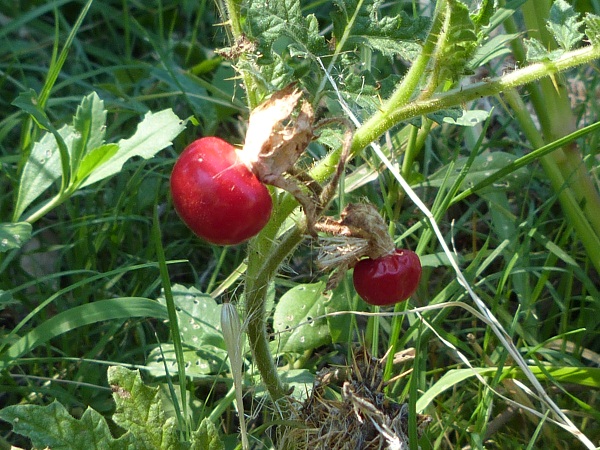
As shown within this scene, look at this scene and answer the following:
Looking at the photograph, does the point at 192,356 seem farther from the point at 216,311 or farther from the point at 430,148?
the point at 430,148

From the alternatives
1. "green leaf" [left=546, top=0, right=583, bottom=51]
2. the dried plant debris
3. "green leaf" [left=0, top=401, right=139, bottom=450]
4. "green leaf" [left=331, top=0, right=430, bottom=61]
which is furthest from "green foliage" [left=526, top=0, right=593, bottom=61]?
"green leaf" [left=0, top=401, right=139, bottom=450]

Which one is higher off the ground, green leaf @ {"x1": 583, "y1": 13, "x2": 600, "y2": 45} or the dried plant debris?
A: green leaf @ {"x1": 583, "y1": 13, "x2": 600, "y2": 45}

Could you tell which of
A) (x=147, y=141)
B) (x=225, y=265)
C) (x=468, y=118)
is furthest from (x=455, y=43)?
(x=225, y=265)

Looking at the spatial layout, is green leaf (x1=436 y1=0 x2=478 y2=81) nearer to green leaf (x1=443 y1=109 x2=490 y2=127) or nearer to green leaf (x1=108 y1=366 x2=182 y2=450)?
green leaf (x1=443 y1=109 x2=490 y2=127)

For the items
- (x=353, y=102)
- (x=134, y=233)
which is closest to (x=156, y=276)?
(x=134, y=233)

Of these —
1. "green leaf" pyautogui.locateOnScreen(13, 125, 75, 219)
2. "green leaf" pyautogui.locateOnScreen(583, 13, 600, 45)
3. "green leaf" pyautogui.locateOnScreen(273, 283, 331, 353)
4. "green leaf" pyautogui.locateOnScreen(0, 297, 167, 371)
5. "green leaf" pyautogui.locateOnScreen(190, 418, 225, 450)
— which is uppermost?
"green leaf" pyautogui.locateOnScreen(583, 13, 600, 45)

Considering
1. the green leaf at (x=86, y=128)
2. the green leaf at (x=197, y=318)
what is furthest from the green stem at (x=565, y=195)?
the green leaf at (x=86, y=128)

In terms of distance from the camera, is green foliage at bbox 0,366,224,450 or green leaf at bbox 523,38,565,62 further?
green foliage at bbox 0,366,224,450

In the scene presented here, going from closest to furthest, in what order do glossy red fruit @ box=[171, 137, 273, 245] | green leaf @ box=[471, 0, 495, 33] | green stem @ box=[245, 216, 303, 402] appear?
glossy red fruit @ box=[171, 137, 273, 245] → green leaf @ box=[471, 0, 495, 33] → green stem @ box=[245, 216, 303, 402]
